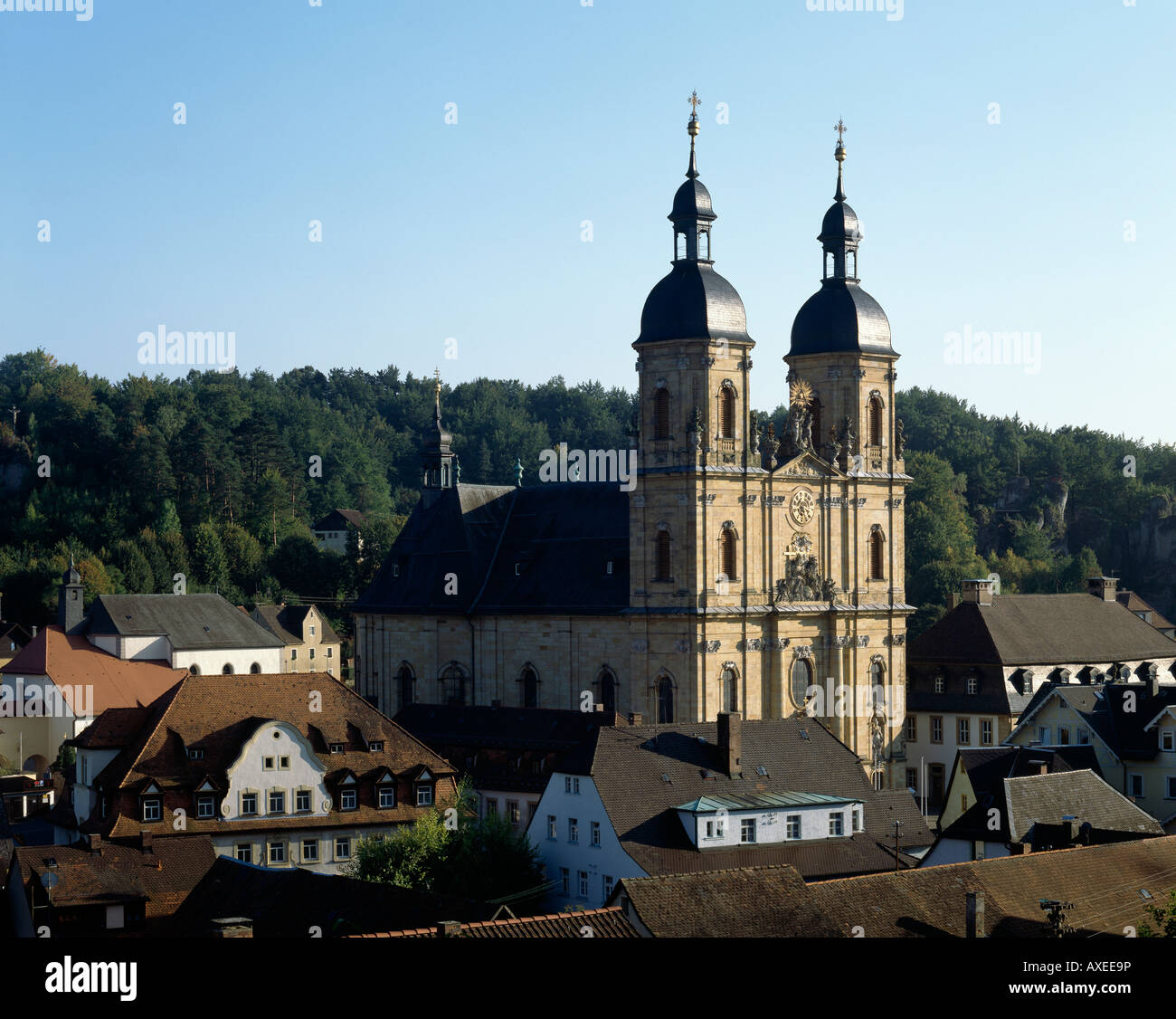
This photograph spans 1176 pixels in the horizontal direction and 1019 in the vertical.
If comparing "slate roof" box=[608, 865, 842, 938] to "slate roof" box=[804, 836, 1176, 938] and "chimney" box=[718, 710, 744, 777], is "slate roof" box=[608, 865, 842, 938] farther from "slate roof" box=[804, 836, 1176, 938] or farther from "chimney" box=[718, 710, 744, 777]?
"chimney" box=[718, 710, 744, 777]

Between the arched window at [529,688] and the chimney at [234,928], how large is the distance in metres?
38.7

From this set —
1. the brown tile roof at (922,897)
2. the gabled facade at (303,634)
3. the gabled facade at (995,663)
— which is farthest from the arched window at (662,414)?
the gabled facade at (303,634)

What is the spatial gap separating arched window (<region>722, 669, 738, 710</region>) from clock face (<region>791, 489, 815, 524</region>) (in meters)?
7.12

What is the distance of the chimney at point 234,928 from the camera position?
30.7 meters

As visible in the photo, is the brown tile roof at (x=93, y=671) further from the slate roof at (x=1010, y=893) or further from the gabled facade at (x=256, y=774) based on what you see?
the slate roof at (x=1010, y=893)

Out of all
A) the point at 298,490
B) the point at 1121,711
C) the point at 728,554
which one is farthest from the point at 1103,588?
the point at 298,490

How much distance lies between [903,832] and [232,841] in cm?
1900

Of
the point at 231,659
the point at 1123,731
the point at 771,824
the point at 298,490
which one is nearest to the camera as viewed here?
the point at 771,824

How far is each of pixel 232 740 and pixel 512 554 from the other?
25.2 metres

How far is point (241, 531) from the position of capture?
13250cm

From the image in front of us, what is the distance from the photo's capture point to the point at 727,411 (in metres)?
65.9

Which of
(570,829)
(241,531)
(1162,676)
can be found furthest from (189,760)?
(241,531)

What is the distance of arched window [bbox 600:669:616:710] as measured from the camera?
220ft

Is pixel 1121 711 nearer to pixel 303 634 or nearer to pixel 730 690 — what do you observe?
pixel 730 690
